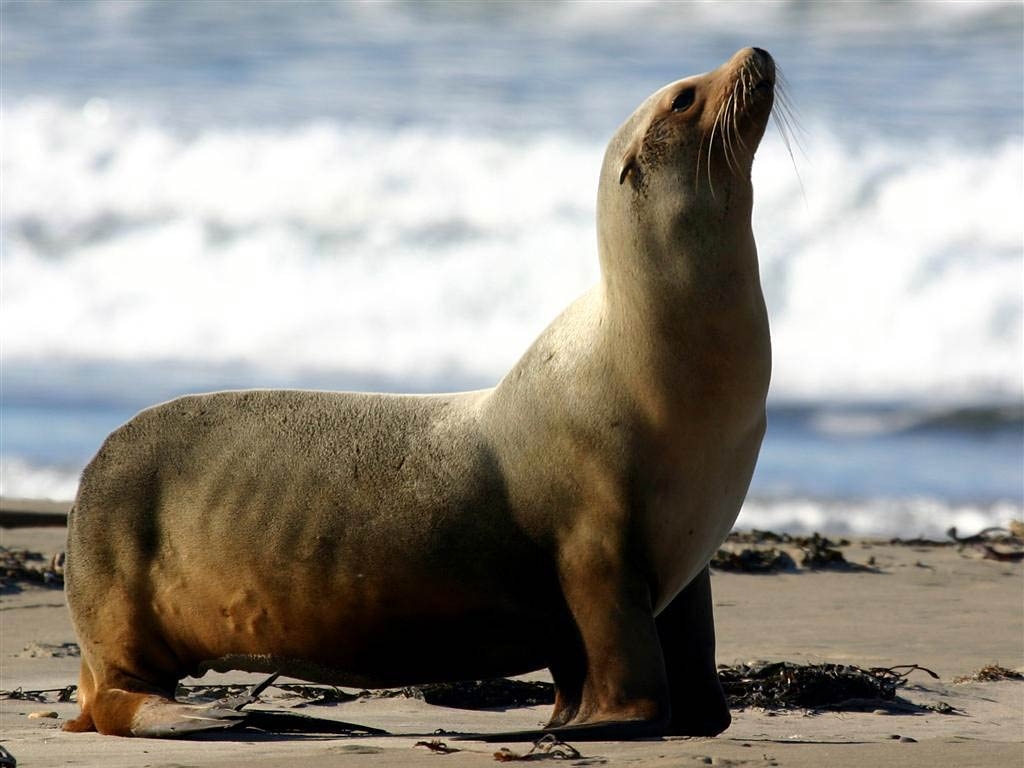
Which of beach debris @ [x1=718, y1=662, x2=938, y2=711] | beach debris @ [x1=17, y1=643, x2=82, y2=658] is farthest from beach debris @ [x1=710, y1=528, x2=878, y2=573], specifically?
beach debris @ [x1=17, y1=643, x2=82, y2=658]

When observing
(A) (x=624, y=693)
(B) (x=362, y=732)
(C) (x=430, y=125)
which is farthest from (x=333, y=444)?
(C) (x=430, y=125)

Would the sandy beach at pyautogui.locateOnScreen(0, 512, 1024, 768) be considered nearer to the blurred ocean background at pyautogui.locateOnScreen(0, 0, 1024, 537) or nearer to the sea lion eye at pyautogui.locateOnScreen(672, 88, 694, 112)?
the sea lion eye at pyautogui.locateOnScreen(672, 88, 694, 112)

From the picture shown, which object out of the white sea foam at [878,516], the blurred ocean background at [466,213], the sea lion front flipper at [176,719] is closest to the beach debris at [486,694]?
the sea lion front flipper at [176,719]

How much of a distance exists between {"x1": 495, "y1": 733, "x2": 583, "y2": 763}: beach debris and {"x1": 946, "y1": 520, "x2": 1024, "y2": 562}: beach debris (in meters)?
5.04

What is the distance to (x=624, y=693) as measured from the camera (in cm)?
422

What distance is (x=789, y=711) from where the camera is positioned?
16.3ft

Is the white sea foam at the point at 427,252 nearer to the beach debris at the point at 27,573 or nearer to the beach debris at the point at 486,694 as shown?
the beach debris at the point at 27,573

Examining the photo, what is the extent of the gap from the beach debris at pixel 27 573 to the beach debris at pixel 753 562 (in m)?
3.04

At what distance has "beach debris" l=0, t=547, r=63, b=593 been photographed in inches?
296

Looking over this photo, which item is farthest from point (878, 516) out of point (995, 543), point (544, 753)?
point (544, 753)

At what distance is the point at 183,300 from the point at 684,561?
16228 millimetres

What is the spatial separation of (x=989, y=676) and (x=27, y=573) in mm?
4326

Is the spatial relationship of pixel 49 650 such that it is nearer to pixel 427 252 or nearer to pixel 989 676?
pixel 989 676

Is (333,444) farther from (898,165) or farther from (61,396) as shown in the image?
(898,165)
